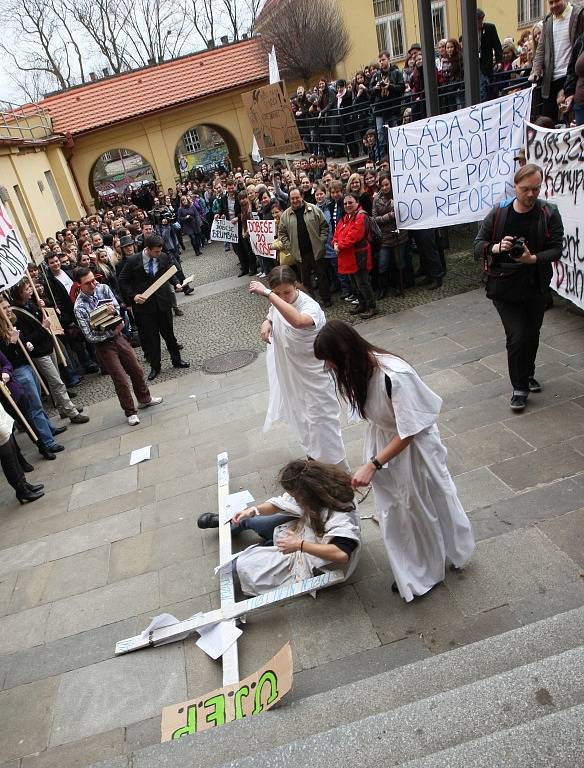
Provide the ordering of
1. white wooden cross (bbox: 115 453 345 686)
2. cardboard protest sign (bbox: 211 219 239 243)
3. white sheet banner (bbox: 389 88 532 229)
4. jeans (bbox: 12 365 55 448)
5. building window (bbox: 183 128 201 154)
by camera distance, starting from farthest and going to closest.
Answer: building window (bbox: 183 128 201 154)
cardboard protest sign (bbox: 211 219 239 243)
white sheet banner (bbox: 389 88 532 229)
jeans (bbox: 12 365 55 448)
white wooden cross (bbox: 115 453 345 686)

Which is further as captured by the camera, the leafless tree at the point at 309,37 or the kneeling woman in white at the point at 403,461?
the leafless tree at the point at 309,37

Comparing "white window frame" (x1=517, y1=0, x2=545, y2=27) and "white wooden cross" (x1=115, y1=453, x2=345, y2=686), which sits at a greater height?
"white window frame" (x1=517, y1=0, x2=545, y2=27)

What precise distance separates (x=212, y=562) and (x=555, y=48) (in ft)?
27.2

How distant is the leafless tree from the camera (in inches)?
808

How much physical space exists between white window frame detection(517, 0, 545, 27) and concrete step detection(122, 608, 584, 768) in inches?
1057

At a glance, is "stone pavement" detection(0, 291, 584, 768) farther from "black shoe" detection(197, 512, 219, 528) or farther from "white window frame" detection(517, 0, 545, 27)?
"white window frame" detection(517, 0, 545, 27)

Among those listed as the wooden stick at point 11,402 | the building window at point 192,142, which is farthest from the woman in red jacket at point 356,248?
the building window at point 192,142

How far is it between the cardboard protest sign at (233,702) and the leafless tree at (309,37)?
22714mm

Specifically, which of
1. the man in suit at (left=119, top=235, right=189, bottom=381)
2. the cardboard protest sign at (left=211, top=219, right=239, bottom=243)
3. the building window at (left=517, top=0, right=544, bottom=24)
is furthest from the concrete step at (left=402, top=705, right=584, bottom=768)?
the building window at (left=517, top=0, right=544, bottom=24)

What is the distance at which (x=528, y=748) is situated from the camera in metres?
1.51

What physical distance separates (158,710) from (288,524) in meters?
1.27

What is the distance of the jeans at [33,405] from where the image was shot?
6.42 meters

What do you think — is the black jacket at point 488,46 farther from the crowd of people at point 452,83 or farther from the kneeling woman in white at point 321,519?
the kneeling woman in white at point 321,519

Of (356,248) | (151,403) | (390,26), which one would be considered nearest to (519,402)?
(356,248)
